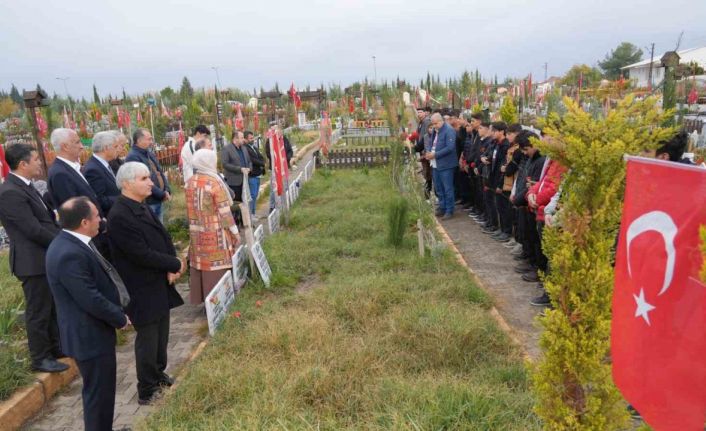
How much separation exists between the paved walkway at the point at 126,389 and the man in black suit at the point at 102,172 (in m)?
1.30

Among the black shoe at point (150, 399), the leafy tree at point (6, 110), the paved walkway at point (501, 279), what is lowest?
the black shoe at point (150, 399)

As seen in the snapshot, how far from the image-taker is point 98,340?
110 inches

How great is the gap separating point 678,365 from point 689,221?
445 mm

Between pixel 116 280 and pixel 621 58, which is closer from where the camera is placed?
pixel 116 280

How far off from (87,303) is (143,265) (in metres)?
0.62

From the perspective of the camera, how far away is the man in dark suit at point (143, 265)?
3193 mm

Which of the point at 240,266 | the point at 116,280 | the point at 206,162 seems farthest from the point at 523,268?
the point at 116,280

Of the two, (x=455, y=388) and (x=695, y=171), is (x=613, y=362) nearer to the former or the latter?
(x=695, y=171)

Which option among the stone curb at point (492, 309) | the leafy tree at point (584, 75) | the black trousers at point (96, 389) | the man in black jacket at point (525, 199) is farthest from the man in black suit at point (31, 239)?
the leafy tree at point (584, 75)

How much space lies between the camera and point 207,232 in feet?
15.2

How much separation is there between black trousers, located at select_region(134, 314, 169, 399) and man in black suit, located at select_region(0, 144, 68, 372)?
2.70 feet

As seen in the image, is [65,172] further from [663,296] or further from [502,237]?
[502,237]

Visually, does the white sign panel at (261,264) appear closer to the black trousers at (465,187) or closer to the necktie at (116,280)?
the necktie at (116,280)

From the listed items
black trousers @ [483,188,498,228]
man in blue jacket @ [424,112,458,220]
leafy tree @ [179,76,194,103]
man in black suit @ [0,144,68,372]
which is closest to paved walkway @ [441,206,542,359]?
black trousers @ [483,188,498,228]
